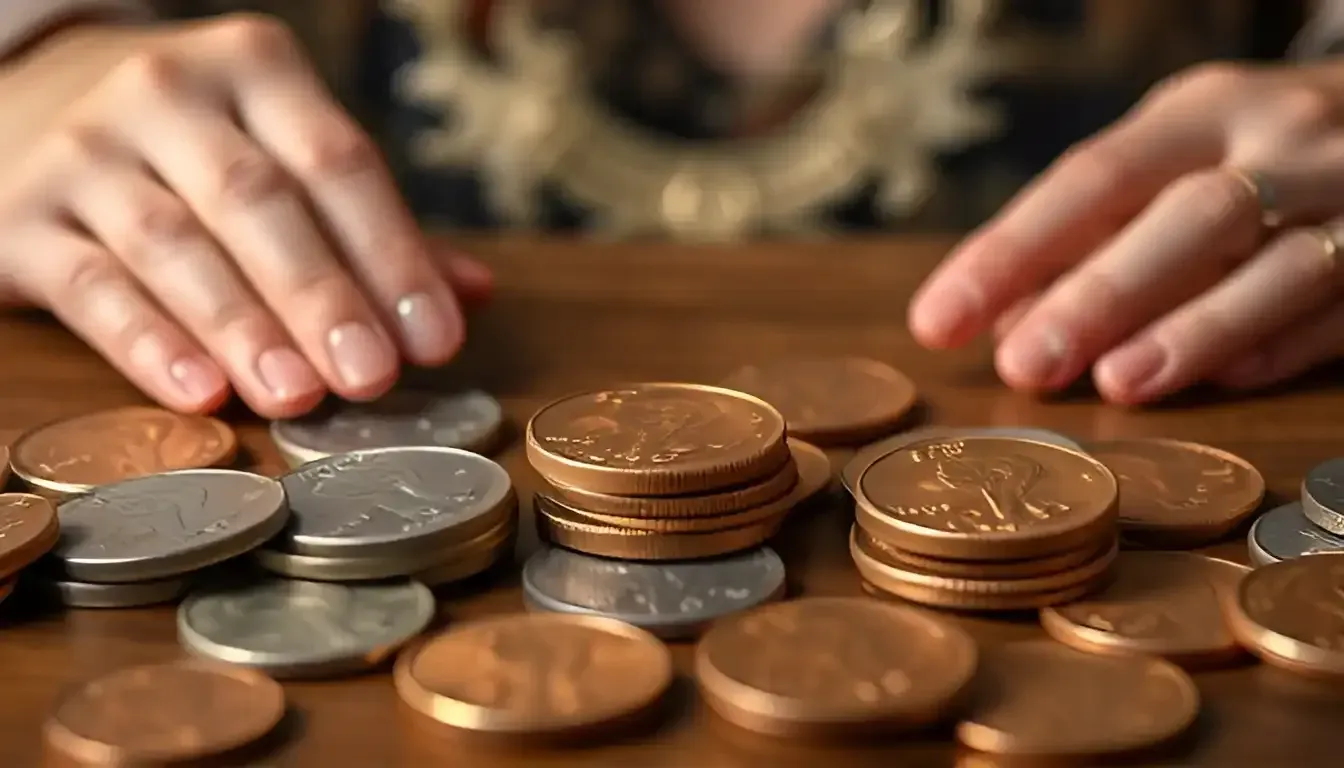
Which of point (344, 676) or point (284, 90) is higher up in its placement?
point (284, 90)

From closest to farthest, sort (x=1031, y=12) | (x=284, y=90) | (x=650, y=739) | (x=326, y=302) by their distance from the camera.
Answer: (x=650, y=739) < (x=326, y=302) < (x=284, y=90) < (x=1031, y=12)

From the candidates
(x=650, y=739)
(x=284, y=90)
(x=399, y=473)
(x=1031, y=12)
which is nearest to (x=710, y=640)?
(x=650, y=739)

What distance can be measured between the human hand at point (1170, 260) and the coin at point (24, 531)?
429mm

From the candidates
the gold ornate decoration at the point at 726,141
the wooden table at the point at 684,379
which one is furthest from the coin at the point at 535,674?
A: the gold ornate decoration at the point at 726,141

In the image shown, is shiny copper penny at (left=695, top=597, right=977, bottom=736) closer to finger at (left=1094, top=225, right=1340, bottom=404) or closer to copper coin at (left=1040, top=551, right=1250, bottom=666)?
copper coin at (left=1040, top=551, right=1250, bottom=666)

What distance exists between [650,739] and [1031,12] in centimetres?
104

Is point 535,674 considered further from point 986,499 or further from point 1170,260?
point 1170,260

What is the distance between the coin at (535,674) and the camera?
443mm

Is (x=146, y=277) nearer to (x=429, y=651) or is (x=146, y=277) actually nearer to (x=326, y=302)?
(x=326, y=302)

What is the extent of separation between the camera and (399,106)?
140 cm

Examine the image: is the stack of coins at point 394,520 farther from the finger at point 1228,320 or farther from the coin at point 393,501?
the finger at point 1228,320

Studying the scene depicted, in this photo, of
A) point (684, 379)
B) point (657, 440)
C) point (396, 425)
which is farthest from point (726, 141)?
point (657, 440)

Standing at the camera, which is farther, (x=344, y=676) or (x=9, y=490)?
(x=9, y=490)

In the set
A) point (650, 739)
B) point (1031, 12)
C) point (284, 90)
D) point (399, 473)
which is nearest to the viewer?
point (650, 739)
